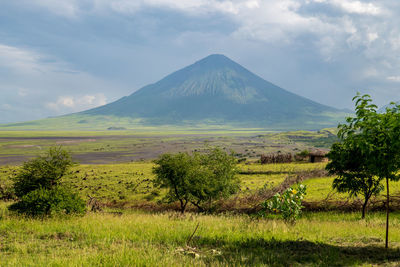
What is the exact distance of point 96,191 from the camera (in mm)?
41531

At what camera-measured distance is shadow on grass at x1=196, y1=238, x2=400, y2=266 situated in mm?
10453

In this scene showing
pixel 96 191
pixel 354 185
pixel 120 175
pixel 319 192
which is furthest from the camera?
pixel 120 175

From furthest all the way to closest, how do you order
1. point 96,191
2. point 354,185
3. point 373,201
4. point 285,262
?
point 96,191 < point 373,201 < point 354,185 < point 285,262

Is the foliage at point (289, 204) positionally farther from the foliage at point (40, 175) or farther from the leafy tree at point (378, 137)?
the foliage at point (40, 175)

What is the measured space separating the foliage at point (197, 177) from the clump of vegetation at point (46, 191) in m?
8.93

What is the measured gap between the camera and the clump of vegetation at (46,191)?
20.0m

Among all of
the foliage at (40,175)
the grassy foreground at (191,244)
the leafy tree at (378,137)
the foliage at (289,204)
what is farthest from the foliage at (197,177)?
the leafy tree at (378,137)

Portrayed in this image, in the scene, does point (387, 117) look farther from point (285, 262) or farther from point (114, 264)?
point (114, 264)

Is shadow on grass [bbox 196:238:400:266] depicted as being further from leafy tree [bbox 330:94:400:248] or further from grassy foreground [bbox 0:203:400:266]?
leafy tree [bbox 330:94:400:248]

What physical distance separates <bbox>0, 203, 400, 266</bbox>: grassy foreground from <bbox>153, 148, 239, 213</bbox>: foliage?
40.6 ft

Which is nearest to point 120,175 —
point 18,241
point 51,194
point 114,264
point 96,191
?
point 96,191

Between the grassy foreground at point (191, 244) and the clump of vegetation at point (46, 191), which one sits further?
the clump of vegetation at point (46, 191)

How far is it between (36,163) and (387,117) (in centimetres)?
2473

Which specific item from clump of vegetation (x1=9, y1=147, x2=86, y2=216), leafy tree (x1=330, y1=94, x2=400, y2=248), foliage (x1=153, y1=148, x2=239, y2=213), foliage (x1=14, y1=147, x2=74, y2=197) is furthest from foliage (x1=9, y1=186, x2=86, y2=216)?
leafy tree (x1=330, y1=94, x2=400, y2=248)
